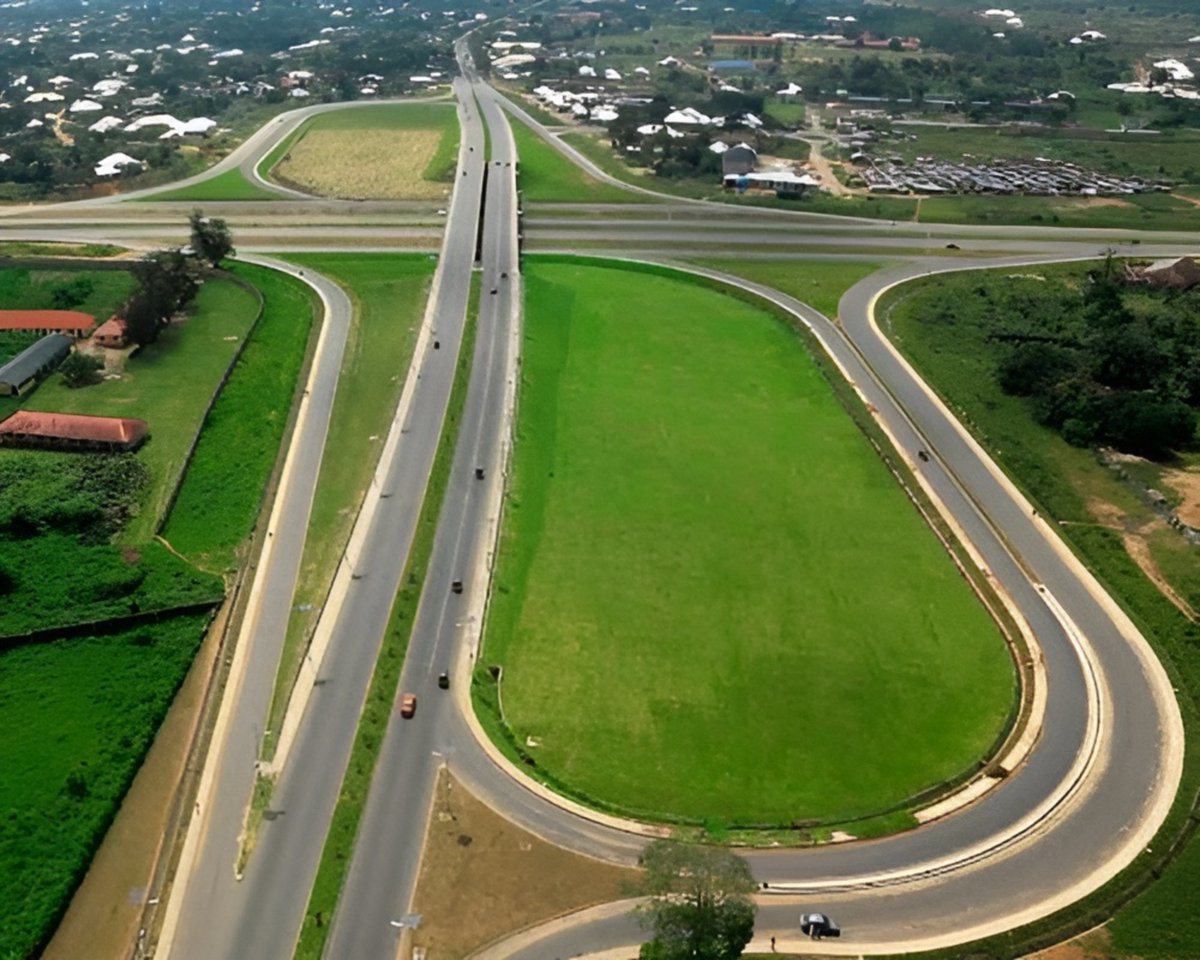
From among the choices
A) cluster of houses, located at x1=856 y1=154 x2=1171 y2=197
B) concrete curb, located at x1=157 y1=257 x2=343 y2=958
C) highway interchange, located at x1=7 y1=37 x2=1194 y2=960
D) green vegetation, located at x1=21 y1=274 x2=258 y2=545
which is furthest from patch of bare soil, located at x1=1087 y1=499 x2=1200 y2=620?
cluster of houses, located at x1=856 y1=154 x2=1171 y2=197

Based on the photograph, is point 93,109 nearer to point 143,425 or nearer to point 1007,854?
point 143,425

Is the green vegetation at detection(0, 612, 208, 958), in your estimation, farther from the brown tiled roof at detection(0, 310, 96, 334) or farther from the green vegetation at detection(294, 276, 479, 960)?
the brown tiled roof at detection(0, 310, 96, 334)

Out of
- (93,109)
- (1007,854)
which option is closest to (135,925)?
(1007,854)

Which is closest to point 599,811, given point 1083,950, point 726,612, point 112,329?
point 726,612

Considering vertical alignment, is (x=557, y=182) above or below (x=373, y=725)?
above

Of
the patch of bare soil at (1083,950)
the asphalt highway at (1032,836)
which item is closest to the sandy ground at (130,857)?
the asphalt highway at (1032,836)

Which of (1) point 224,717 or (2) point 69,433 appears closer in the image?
(1) point 224,717

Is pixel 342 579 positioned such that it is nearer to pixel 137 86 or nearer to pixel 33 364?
pixel 33 364
